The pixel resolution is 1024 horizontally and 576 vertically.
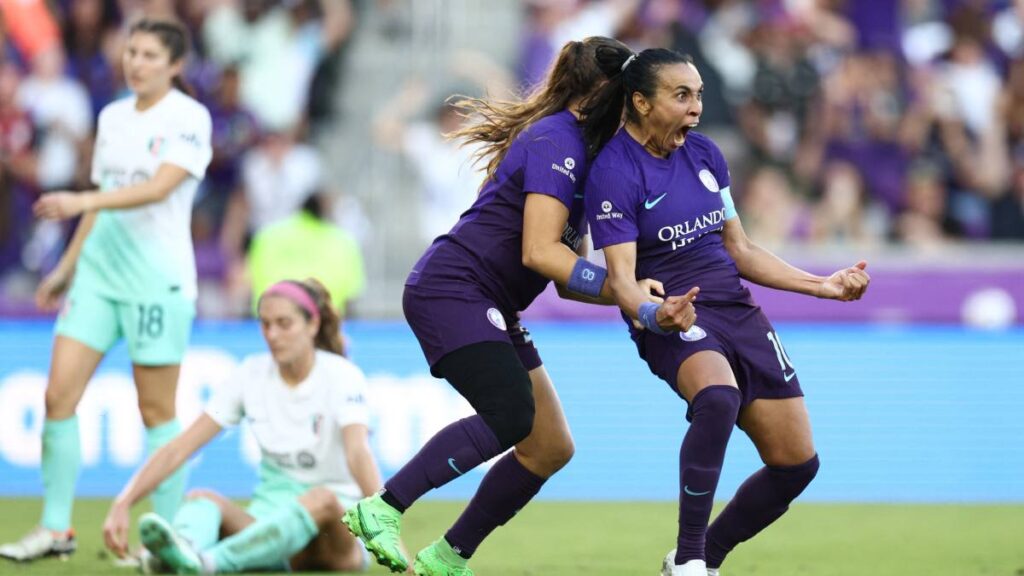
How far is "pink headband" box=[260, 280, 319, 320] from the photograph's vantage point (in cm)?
740

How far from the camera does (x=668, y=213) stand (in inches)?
241

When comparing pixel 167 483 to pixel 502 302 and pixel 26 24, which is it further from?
pixel 26 24

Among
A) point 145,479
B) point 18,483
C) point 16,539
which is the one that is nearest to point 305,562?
point 145,479

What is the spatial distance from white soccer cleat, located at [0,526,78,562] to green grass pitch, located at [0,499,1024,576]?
0.08 m

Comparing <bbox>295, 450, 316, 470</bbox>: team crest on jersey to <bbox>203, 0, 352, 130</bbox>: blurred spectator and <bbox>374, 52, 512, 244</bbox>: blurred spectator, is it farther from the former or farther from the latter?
<bbox>203, 0, 352, 130</bbox>: blurred spectator

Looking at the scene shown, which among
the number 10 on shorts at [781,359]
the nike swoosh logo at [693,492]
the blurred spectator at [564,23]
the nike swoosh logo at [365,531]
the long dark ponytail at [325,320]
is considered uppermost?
the blurred spectator at [564,23]

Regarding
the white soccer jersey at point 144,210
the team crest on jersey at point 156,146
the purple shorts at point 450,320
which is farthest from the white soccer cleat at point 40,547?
the purple shorts at point 450,320

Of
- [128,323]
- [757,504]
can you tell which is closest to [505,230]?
[757,504]

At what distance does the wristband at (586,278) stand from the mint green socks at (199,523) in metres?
2.13

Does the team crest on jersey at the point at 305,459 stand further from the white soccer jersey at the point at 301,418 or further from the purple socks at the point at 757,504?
the purple socks at the point at 757,504

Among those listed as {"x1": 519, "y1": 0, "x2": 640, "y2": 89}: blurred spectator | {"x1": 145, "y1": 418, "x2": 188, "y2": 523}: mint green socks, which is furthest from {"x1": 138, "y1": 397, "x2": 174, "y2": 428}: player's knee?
{"x1": 519, "y1": 0, "x2": 640, "y2": 89}: blurred spectator

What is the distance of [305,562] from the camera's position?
7465 millimetres

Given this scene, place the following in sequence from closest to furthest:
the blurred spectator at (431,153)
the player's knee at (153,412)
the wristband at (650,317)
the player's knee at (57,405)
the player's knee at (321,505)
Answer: the wristband at (650,317)
the player's knee at (321,505)
the player's knee at (57,405)
the player's knee at (153,412)
the blurred spectator at (431,153)

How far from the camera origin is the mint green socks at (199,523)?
699 cm
